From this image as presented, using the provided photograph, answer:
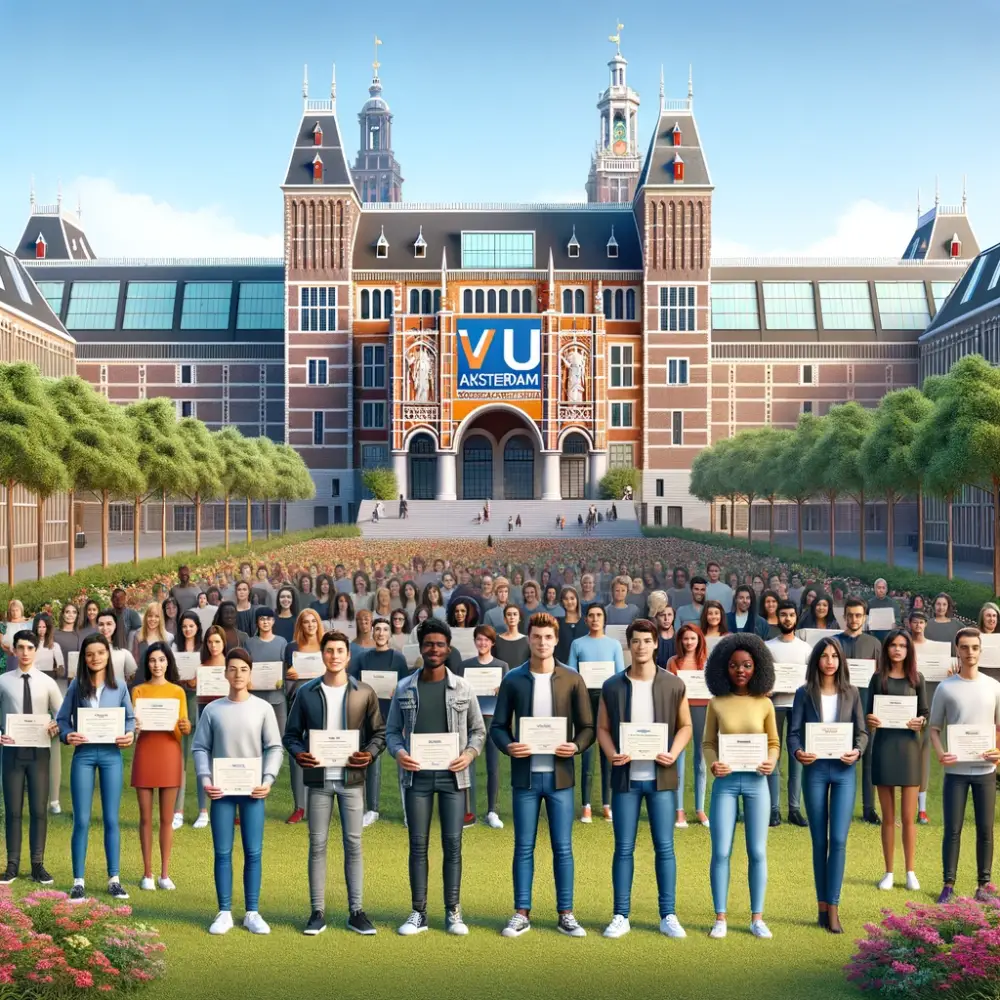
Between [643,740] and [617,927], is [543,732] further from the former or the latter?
[617,927]

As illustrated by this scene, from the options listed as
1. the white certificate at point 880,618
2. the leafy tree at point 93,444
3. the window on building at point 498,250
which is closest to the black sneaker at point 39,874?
the white certificate at point 880,618

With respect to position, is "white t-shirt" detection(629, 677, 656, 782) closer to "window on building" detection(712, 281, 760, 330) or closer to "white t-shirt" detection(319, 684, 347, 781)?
"white t-shirt" detection(319, 684, 347, 781)

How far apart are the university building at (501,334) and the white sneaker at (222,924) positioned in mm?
59639

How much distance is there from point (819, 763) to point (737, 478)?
41858mm

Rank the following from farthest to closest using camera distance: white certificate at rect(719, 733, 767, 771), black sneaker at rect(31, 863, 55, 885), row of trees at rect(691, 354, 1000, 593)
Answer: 1. row of trees at rect(691, 354, 1000, 593)
2. black sneaker at rect(31, 863, 55, 885)
3. white certificate at rect(719, 733, 767, 771)

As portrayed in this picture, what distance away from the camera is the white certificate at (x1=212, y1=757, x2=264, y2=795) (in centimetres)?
809

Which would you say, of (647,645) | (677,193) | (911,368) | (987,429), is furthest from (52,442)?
(911,368)

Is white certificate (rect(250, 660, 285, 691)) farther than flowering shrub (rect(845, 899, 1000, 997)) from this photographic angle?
Yes

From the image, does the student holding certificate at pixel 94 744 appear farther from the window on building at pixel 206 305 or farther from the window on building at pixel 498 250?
the window on building at pixel 206 305

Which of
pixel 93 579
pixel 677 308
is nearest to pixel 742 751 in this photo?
pixel 93 579

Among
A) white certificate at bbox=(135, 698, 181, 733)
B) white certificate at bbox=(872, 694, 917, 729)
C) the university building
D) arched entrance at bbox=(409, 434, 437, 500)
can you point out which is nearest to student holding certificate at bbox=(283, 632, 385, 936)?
white certificate at bbox=(135, 698, 181, 733)

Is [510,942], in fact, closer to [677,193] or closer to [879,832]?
[879,832]

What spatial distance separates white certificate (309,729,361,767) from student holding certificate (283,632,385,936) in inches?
0.4

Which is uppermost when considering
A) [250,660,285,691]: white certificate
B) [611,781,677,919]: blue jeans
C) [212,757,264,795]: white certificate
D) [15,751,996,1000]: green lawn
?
[250,660,285,691]: white certificate
